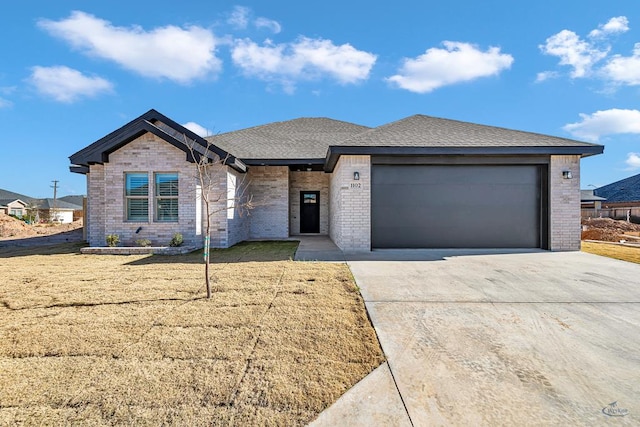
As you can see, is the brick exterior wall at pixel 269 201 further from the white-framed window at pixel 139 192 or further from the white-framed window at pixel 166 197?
the white-framed window at pixel 139 192

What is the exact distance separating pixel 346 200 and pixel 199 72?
8.18m

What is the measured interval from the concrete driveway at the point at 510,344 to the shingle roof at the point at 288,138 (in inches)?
305

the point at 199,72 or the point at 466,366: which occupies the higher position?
the point at 199,72

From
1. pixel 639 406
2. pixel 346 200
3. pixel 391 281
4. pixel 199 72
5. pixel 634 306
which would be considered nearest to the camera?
pixel 639 406

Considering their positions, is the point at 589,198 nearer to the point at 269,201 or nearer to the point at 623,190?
the point at 623,190

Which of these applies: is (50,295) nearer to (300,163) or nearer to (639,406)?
(639,406)

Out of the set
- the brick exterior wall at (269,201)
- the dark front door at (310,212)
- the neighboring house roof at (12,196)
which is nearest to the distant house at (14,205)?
the neighboring house roof at (12,196)

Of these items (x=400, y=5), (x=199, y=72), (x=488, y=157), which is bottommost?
(x=488, y=157)

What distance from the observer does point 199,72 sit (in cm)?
1178

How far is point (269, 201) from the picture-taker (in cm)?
1325

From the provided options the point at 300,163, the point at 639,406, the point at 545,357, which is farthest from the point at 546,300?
the point at 300,163

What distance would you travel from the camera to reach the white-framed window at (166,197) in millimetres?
9773

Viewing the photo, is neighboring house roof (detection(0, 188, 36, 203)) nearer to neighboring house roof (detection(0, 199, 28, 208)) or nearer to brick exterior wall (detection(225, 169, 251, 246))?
neighboring house roof (detection(0, 199, 28, 208))

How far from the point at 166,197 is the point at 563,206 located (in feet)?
41.9
